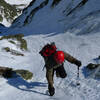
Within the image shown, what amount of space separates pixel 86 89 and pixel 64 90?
3.06 feet

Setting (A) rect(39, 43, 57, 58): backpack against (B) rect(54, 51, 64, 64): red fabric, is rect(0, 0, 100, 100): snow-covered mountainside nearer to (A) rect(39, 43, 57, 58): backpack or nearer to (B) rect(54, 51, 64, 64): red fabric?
(B) rect(54, 51, 64, 64): red fabric

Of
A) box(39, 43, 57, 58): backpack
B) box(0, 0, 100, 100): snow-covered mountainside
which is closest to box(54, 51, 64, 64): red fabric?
box(39, 43, 57, 58): backpack

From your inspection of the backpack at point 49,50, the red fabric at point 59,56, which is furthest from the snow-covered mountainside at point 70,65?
the backpack at point 49,50

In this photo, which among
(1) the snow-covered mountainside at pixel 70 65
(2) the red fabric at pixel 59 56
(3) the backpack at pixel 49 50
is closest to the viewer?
(2) the red fabric at pixel 59 56

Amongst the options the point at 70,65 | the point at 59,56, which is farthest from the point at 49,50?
the point at 70,65

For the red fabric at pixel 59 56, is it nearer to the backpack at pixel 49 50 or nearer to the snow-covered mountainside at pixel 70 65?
the backpack at pixel 49 50

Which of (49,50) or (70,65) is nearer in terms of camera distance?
(49,50)

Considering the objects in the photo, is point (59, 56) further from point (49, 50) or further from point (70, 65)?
point (70, 65)

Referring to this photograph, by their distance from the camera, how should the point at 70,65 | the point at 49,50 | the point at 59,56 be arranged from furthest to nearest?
1. the point at 70,65
2. the point at 49,50
3. the point at 59,56

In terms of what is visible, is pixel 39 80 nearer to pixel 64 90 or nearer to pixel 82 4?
pixel 64 90

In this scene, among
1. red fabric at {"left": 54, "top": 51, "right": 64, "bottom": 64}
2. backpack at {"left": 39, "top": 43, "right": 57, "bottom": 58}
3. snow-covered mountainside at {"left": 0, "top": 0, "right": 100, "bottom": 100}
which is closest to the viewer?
red fabric at {"left": 54, "top": 51, "right": 64, "bottom": 64}

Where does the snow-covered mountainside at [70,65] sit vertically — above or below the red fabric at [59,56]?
below

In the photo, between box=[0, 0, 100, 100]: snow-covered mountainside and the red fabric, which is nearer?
the red fabric

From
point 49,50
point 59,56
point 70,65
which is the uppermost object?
point 49,50
